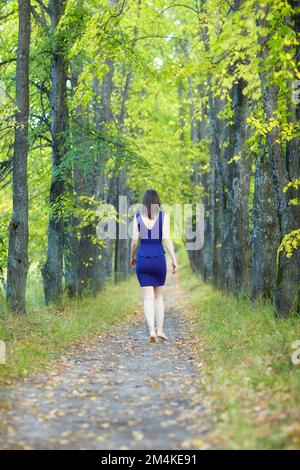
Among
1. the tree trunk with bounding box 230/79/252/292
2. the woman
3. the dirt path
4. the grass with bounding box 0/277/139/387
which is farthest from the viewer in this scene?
the tree trunk with bounding box 230/79/252/292

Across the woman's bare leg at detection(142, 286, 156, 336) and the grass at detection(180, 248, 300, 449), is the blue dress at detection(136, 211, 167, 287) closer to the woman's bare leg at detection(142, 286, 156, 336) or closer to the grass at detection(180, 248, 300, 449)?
the woman's bare leg at detection(142, 286, 156, 336)

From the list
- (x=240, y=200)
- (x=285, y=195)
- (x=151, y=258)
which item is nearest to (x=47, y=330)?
(x=151, y=258)

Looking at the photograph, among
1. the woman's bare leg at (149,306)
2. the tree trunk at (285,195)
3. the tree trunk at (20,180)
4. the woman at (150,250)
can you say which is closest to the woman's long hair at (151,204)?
the woman at (150,250)

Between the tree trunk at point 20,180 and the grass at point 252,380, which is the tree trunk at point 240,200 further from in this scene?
the tree trunk at point 20,180

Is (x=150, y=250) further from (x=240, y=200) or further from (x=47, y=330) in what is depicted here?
(x=240, y=200)

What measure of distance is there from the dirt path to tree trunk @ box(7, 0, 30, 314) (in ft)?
7.78

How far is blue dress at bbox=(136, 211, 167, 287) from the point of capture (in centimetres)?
1036

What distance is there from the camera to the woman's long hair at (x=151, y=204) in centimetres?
1016

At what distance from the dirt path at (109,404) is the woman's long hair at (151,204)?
2359 millimetres

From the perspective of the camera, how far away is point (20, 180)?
11273 mm

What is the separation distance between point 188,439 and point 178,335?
6742 mm

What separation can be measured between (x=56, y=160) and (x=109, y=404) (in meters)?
8.64

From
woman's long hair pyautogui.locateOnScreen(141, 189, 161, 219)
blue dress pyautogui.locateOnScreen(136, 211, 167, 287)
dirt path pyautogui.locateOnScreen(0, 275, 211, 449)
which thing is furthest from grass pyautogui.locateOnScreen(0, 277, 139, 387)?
woman's long hair pyautogui.locateOnScreen(141, 189, 161, 219)

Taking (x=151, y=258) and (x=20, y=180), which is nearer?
(x=151, y=258)
